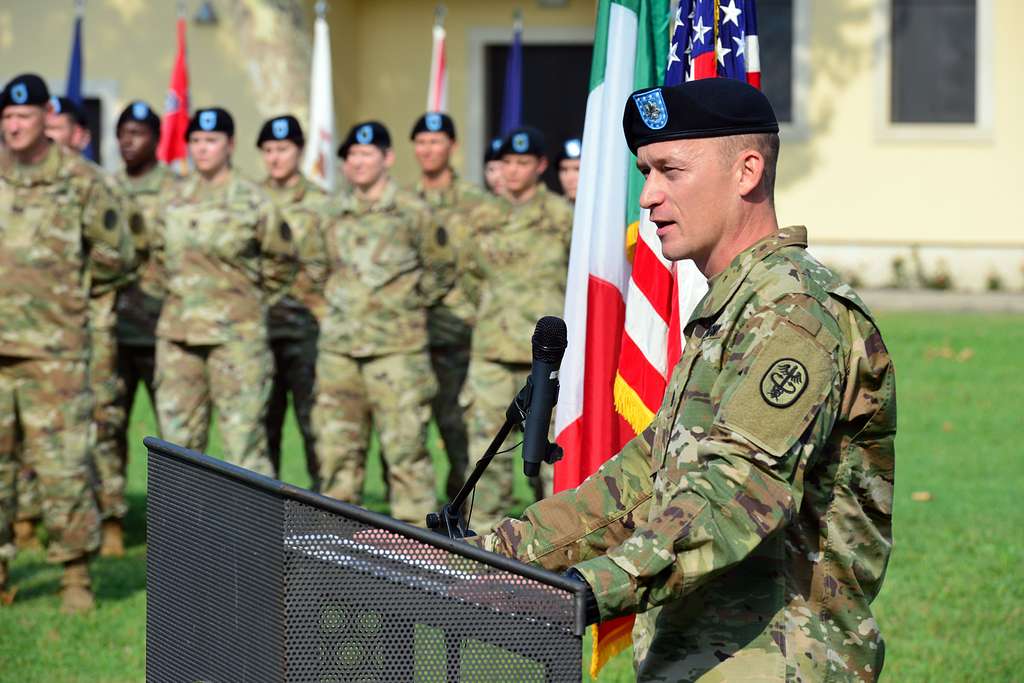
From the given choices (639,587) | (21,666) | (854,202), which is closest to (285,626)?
(639,587)

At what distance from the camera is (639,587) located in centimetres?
229

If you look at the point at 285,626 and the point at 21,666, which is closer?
the point at 285,626

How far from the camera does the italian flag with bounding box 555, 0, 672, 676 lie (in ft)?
16.0

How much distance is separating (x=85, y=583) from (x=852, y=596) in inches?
208

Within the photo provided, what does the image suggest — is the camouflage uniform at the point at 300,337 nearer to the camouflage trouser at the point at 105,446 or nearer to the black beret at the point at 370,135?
the black beret at the point at 370,135

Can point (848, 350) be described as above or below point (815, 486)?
above

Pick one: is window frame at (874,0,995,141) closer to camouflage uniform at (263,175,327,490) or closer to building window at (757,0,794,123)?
building window at (757,0,794,123)

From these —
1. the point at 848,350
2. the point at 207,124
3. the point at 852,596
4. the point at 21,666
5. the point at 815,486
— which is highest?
the point at 207,124

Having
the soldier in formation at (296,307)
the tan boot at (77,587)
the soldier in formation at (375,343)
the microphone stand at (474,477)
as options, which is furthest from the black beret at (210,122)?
the microphone stand at (474,477)

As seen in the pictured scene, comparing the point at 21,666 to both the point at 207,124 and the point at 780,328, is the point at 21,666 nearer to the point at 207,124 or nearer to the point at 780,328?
the point at 207,124

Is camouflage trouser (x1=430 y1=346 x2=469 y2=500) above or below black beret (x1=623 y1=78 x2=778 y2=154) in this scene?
below

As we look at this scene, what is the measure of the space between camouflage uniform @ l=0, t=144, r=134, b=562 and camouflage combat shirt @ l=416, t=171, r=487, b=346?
2.59 metres

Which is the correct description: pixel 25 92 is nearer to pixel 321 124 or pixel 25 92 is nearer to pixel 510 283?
pixel 510 283

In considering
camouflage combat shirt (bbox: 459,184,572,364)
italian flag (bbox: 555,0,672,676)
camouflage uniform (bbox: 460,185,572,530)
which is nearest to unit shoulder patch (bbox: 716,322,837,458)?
italian flag (bbox: 555,0,672,676)
